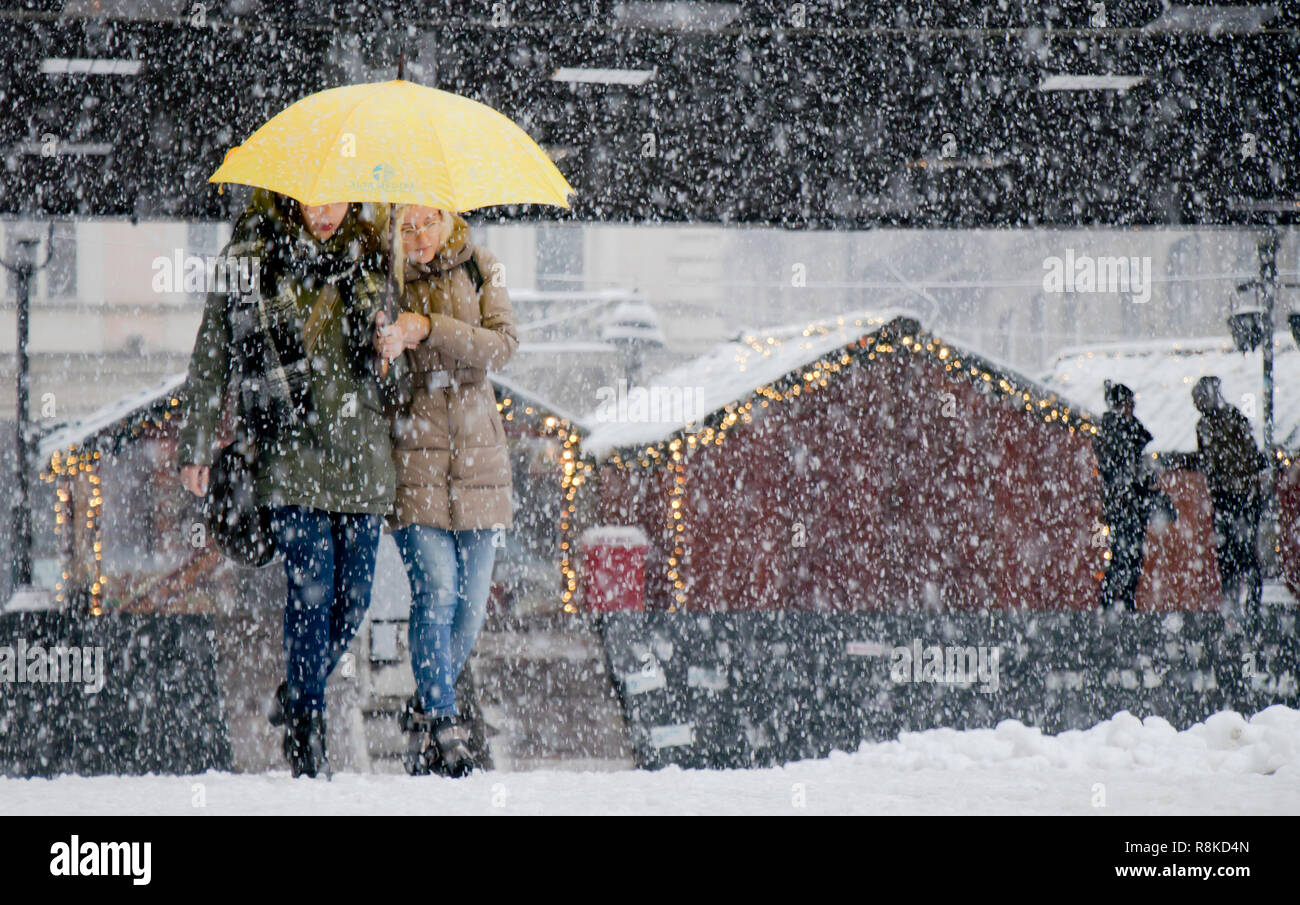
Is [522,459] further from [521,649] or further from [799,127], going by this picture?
[521,649]

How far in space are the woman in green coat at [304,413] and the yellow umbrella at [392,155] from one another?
182 millimetres

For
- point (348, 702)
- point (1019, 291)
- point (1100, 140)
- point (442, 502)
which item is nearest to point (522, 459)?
point (1100, 140)

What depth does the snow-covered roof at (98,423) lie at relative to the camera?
470 inches

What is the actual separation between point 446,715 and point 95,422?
32.3ft

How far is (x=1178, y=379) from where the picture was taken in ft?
59.0

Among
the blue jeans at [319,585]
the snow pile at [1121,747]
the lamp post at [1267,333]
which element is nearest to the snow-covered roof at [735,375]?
the lamp post at [1267,333]

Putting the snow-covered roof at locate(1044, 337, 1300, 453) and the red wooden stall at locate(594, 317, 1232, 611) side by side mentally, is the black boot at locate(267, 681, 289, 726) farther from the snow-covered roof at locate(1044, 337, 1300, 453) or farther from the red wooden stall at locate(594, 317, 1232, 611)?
the snow-covered roof at locate(1044, 337, 1300, 453)

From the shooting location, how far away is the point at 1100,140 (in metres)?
8.05

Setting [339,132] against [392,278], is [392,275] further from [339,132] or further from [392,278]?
[339,132]

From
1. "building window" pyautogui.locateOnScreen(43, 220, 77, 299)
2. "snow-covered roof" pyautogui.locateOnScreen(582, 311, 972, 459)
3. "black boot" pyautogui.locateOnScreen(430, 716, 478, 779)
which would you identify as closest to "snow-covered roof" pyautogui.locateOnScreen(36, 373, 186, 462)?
"snow-covered roof" pyautogui.locateOnScreen(582, 311, 972, 459)

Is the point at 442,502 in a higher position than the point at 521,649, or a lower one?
higher

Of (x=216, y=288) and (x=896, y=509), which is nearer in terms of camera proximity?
(x=216, y=288)

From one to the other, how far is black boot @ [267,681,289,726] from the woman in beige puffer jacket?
41 centimetres

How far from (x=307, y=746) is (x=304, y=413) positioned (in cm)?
102
